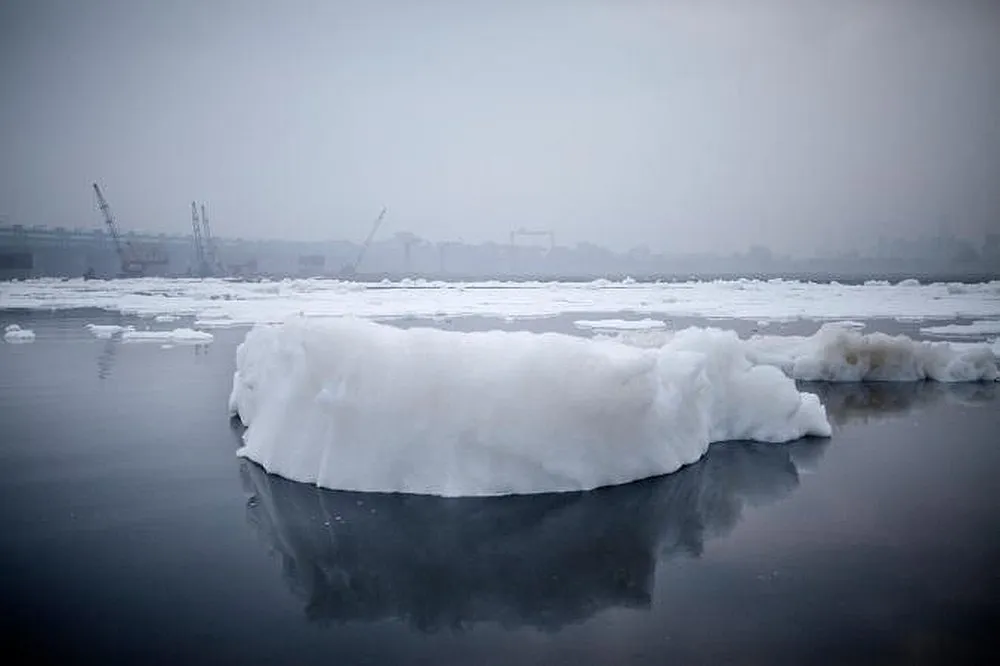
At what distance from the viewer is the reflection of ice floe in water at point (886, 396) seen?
9.08 metres

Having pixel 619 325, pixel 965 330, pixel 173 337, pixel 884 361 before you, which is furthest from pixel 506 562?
pixel 965 330

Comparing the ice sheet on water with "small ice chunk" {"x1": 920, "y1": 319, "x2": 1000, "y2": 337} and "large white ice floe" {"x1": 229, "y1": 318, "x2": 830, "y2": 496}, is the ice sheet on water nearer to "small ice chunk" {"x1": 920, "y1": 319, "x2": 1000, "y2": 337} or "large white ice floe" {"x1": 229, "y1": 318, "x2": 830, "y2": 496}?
Answer: "small ice chunk" {"x1": 920, "y1": 319, "x2": 1000, "y2": 337}

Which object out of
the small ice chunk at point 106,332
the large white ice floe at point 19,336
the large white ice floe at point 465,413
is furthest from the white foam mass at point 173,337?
the large white ice floe at point 465,413

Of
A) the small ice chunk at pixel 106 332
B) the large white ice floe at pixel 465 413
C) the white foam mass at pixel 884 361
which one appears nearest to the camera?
the large white ice floe at pixel 465 413

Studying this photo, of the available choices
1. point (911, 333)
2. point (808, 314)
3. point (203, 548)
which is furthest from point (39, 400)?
point (808, 314)

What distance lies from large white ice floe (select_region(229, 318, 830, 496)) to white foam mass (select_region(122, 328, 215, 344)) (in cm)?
1120

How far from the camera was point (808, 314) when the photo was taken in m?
26.8

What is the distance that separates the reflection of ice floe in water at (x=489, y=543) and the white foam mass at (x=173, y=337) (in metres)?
11.6

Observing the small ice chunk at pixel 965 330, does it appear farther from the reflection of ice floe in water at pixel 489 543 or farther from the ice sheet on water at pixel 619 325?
the reflection of ice floe in water at pixel 489 543

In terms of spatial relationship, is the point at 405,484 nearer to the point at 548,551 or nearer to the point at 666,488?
the point at 548,551

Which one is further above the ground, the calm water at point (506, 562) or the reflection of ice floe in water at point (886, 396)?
the reflection of ice floe in water at point (886, 396)

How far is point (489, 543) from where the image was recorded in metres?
4.72

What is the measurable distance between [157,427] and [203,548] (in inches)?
156

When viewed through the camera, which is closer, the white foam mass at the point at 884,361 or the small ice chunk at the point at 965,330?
the white foam mass at the point at 884,361
